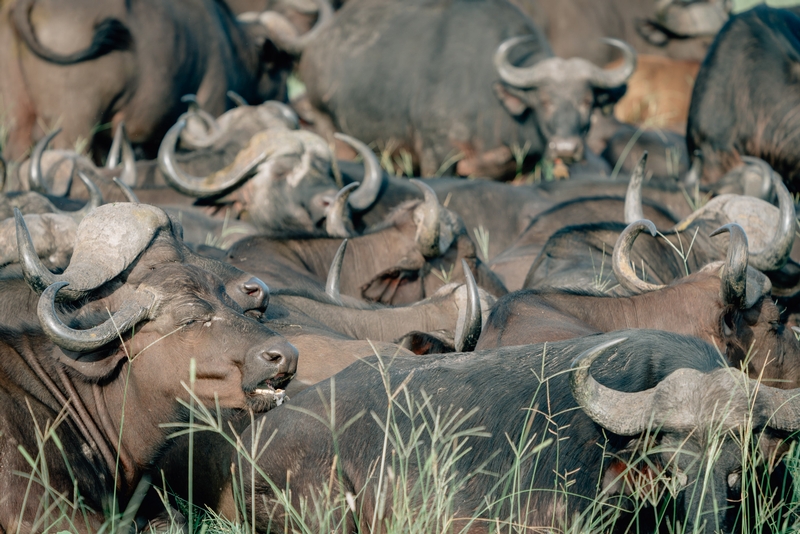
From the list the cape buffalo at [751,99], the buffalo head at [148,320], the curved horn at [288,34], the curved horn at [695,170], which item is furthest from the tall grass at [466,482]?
the curved horn at [288,34]

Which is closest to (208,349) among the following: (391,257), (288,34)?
(391,257)

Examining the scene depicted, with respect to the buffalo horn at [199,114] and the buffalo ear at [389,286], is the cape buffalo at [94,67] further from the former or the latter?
the buffalo ear at [389,286]

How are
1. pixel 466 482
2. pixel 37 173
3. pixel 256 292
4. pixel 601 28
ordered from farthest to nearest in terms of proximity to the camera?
pixel 601 28 → pixel 37 173 → pixel 256 292 → pixel 466 482

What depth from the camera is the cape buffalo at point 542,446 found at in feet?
10.5

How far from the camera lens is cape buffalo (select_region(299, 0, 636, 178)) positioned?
1037 cm

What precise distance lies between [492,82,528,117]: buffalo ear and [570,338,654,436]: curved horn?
7.49m

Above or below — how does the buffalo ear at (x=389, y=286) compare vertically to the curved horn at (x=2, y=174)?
below

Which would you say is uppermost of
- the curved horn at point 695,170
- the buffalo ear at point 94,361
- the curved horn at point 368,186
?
the buffalo ear at point 94,361

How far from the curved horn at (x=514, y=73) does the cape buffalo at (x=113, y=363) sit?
274 inches

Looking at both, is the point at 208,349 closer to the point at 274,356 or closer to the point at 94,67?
the point at 274,356

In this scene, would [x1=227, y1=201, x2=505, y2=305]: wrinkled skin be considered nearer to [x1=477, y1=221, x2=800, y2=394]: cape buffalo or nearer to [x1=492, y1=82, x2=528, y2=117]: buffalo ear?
[x1=477, y1=221, x2=800, y2=394]: cape buffalo

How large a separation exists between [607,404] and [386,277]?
11.4 feet

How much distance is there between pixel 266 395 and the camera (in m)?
3.53

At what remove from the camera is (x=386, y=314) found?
575cm
